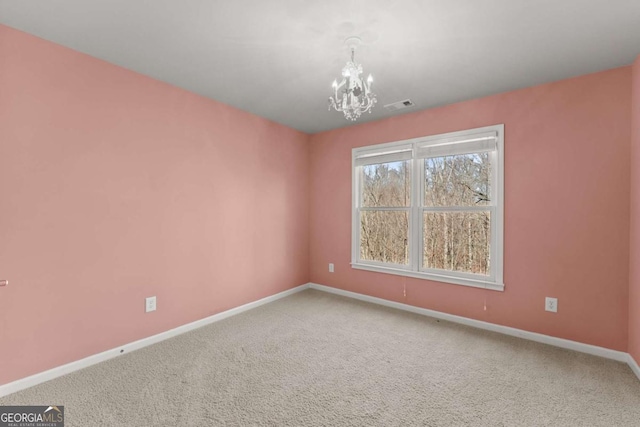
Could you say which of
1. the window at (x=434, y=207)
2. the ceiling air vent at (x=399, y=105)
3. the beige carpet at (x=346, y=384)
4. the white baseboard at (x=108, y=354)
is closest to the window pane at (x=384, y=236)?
the window at (x=434, y=207)

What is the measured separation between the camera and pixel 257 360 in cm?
232

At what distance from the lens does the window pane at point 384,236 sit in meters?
3.64

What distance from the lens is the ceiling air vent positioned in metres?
3.11

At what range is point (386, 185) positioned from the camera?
12.5 feet

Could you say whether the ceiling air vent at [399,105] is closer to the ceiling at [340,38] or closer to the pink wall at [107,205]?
the ceiling at [340,38]

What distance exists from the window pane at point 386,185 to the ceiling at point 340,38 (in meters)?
1.12

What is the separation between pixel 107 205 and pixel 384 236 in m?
3.00

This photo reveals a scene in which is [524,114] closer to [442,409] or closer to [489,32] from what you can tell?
[489,32]

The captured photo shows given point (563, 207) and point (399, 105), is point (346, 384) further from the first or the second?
point (399, 105)

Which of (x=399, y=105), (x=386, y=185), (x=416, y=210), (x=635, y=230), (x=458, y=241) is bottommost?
(x=458, y=241)


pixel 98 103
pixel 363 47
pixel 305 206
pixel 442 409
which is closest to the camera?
pixel 442 409

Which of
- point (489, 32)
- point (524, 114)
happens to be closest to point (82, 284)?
point (489, 32)

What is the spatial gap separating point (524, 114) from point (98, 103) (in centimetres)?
372

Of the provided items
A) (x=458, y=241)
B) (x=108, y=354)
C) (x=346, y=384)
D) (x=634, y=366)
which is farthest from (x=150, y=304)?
(x=634, y=366)
